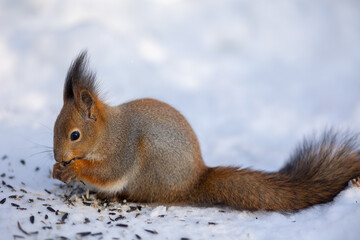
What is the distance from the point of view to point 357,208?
2.14 metres

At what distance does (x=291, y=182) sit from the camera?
98.2 inches

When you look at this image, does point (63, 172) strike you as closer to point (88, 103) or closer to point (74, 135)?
point (74, 135)

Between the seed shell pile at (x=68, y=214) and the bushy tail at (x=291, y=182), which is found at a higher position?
the bushy tail at (x=291, y=182)

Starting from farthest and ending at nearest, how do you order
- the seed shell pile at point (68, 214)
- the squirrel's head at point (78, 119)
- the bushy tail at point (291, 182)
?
the bushy tail at point (291, 182), the squirrel's head at point (78, 119), the seed shell pile at point (68, 214)

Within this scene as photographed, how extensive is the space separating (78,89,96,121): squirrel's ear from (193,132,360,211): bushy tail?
0.85 metres

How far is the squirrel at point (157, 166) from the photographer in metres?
2.36

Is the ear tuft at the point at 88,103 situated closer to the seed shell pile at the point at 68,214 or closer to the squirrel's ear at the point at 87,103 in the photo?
the squirrel's ear at the point at 87,103

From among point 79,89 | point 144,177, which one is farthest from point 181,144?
point 79,89

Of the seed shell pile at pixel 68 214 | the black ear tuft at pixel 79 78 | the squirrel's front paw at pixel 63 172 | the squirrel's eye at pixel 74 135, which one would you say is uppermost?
the black ear tuft at pixel 79 78

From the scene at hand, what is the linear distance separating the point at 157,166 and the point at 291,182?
89 cm

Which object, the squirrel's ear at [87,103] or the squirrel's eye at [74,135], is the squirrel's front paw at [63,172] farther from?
the squirrel's ear at [87,103]

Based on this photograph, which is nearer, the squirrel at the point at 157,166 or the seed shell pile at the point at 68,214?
the seed shell pile at the point at 68,214

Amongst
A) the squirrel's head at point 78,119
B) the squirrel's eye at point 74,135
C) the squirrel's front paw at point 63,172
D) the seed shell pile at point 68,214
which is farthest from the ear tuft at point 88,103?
the seed shell pile at point 68,214

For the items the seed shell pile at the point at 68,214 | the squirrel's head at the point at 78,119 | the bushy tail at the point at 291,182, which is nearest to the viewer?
the seed shell pile at the point at 68,214
